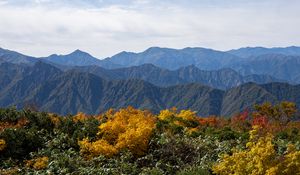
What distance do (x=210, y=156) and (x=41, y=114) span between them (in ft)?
33.1

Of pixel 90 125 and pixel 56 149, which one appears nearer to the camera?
pixel 56 149

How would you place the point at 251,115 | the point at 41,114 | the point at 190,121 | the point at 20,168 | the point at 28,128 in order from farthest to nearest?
the point at 251,115 → the point at 190,121 → the point at 41,114 → the point at 28,128 → the point at 20,168

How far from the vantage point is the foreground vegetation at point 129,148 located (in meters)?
14.9

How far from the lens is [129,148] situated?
20.2 meters

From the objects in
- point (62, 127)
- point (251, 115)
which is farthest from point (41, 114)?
point (251, 115)

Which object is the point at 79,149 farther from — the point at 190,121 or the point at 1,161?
the point at 190,121

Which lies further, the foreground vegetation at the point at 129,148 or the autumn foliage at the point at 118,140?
the autumn foliage at the point at 118,140

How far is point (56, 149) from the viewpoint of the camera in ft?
65.3

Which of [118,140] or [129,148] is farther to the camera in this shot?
[118,140]

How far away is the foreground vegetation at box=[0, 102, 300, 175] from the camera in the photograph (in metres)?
14.9

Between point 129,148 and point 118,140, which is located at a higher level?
point 118,140

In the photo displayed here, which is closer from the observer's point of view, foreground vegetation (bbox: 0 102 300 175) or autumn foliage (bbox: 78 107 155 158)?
foreground vegetation (bbox: 0 102 300 175)

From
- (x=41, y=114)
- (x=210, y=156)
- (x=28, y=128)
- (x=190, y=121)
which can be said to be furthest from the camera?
(x=190, y=121)

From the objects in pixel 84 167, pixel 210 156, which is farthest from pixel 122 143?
pixel 210 156
